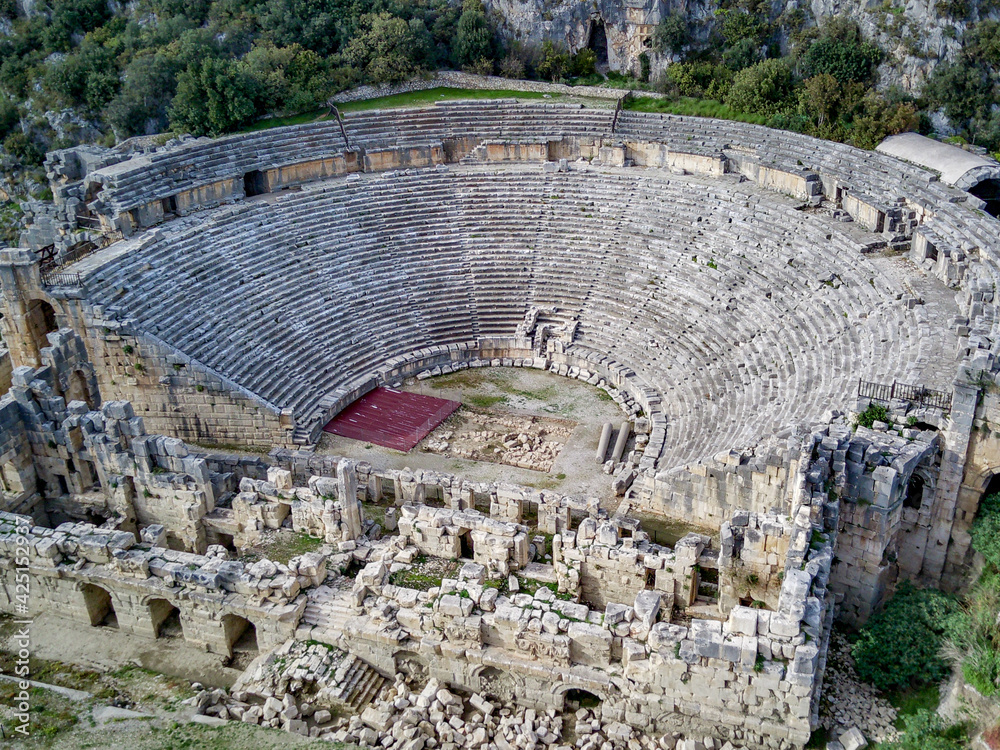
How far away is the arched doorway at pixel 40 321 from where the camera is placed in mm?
24344

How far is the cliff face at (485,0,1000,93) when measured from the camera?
31.0 metres

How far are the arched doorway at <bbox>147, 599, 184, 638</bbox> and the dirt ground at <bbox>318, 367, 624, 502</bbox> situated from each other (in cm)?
610

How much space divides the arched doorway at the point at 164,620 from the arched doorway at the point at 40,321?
32.5 ft

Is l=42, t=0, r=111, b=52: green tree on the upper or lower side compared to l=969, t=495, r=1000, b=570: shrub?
upper

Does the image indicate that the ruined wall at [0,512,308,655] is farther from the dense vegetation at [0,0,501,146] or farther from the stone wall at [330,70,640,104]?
the stone wall at [330,70,640,104]

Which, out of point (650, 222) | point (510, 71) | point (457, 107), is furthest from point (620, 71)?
point (650, 222)

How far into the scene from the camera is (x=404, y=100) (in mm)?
36000

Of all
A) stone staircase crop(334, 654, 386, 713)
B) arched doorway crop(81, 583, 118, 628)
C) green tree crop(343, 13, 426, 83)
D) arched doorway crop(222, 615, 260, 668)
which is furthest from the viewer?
green tree crop(343, 13, 426, 83)

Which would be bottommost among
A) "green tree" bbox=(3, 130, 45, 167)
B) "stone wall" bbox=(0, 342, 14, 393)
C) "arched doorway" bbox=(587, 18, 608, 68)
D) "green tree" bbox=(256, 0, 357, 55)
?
"stone wall" bbox=(0, 342, 14, 393)

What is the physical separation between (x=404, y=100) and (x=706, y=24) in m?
12.0

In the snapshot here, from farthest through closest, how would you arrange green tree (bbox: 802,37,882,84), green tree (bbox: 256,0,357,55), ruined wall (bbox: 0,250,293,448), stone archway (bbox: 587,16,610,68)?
green tree (bbox: 256,0,357,55) → stone archway (bbox: 587,16,610,68) → green tree (bbox: 802,37,882,84) → ruined wall (bbox: 0,250,293,448)

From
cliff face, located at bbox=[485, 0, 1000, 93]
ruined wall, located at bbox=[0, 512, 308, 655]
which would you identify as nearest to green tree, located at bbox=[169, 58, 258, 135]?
cliff face, located at bbox=[485, 0, 1000, 93]

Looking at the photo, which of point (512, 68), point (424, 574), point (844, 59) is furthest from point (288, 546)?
point (844, 59)

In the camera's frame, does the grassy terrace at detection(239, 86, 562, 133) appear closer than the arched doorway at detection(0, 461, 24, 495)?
No
